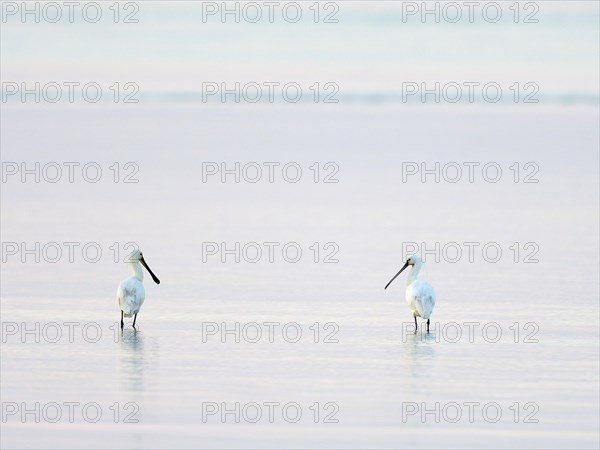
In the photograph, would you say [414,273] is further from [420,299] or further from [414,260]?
[420,299]

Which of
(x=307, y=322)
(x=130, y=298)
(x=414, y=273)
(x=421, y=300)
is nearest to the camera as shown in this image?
(x=130, y=298)

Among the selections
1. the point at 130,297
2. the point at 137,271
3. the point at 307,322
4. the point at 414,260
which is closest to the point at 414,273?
the point at 414,260

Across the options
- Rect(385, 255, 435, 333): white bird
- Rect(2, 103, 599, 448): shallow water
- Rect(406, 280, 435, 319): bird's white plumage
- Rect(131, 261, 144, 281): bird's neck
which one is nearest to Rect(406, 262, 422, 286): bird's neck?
Rect(2, 103, 599, 448): shallow water

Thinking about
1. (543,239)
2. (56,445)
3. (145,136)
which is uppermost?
(145,136)

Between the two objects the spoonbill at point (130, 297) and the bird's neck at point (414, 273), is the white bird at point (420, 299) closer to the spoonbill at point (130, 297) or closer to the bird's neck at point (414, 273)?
the bird's neck at point (414, 273)

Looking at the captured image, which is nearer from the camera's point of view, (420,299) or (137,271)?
(420,299)

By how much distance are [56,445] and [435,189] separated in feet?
63.6

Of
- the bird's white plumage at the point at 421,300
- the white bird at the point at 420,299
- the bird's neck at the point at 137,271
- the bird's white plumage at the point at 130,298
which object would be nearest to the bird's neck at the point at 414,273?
the white bird at the point at 420,299

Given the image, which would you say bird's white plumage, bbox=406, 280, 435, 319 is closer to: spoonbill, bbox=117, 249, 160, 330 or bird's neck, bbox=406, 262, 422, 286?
bird's neck, bbox=406, 262, 422, 286

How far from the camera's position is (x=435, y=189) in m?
29.5

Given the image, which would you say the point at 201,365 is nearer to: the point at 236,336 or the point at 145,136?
the point at 236,336

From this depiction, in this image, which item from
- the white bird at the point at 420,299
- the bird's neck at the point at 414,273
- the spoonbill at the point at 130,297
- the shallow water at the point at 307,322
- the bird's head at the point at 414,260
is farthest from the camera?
the bird's head at the point at 414,260

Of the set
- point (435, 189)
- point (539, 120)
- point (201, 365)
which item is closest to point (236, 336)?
point (201, 365)

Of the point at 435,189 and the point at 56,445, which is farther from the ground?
the point at 435,189
